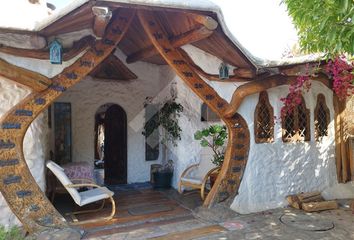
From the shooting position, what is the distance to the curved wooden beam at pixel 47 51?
3.73m

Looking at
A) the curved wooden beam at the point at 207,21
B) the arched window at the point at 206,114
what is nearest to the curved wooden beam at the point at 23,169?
the curved wooden beam at the point at 207,21

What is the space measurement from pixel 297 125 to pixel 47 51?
4586 millimetres

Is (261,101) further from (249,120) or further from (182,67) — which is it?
(182,67)

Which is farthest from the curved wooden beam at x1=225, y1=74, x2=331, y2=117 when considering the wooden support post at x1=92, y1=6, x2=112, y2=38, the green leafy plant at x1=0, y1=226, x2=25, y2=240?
the green leafy plant at x1=0, y1=226, x2=25, y2=240

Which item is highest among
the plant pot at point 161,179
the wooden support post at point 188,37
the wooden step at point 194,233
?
the wooden support post at point 188,37

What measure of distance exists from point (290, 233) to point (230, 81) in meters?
2.57

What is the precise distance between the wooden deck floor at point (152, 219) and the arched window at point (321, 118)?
9.36ft

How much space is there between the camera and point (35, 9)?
4699 mm

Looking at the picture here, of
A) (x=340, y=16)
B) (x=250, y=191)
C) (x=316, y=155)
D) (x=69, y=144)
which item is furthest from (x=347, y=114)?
(x=69, y=144)

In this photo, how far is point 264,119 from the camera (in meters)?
5.38

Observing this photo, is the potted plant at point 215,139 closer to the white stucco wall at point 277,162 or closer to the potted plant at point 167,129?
the white stucco wall at point 277,162

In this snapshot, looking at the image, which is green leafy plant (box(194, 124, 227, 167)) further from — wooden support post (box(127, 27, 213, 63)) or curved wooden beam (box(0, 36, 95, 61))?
curved wooden beam (box(0, 36, 95, 61))

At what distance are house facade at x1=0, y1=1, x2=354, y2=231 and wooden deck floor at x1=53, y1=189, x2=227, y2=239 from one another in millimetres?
586

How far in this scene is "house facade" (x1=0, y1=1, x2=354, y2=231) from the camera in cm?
374
